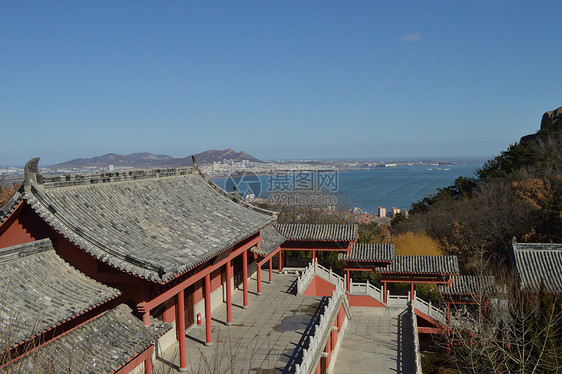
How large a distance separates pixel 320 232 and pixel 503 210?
659 inches

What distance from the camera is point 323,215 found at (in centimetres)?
4362

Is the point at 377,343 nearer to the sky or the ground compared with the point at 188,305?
nearer to the ground

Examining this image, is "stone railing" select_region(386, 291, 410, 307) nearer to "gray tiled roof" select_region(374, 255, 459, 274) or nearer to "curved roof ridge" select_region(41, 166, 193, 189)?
"gray tiled roof" select_region(374, 255, 459, 274)

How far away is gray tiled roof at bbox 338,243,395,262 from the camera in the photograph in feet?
70.6

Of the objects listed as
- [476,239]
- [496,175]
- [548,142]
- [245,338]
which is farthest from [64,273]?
[548,142]

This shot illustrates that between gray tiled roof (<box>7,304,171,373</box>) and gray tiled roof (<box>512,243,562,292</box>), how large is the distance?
17.5m

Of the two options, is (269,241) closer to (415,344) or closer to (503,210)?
(415,344)

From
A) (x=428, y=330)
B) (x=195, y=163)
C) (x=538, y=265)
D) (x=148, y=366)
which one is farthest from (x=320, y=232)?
(x=148, y=366)

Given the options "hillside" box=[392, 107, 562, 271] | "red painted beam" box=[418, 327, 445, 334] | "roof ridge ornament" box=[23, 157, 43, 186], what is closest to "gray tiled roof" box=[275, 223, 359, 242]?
"red painted beam" box=[418, 327, 445, 334]

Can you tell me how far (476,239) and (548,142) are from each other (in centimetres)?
1979

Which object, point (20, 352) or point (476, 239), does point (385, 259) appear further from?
point (20, 352)

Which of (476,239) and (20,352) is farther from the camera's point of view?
(476,239)

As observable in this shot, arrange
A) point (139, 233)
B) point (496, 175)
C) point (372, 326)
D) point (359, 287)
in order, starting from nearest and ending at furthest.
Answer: point (139, 233) < point (372, 326) < point (359, 287) < point (496, 175)

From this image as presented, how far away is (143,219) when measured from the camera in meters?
11.5
